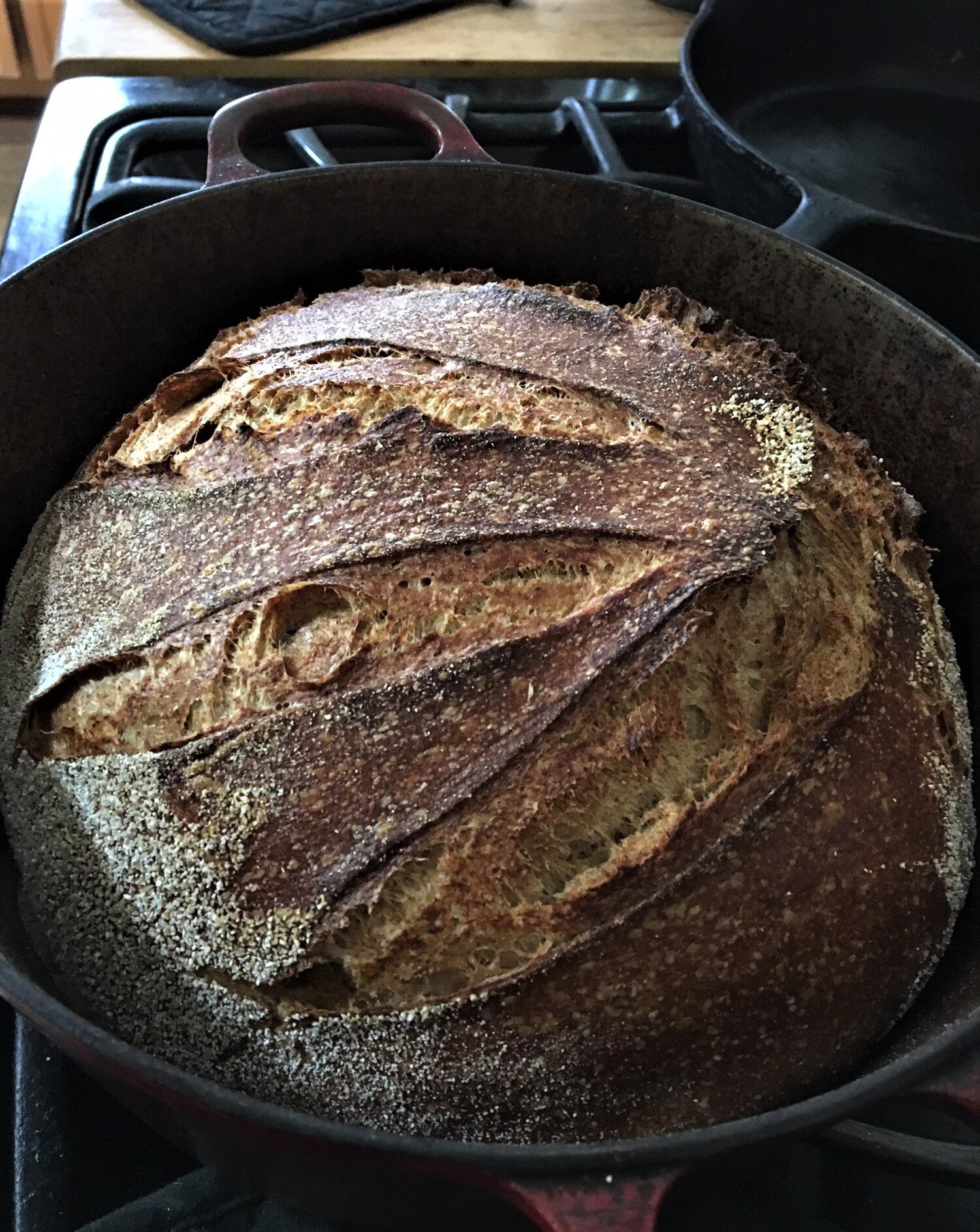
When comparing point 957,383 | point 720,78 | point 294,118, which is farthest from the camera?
point 720,78

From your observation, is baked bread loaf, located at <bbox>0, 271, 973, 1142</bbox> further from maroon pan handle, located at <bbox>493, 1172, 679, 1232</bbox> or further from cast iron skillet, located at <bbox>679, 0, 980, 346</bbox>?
cast iron skillet, located at <bbox>679, 0, 980, 346</bbox>

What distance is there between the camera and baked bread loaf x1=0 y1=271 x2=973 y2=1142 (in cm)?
71

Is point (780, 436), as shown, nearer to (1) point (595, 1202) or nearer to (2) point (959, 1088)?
(2) point (959, 1088)

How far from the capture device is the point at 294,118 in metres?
1.18

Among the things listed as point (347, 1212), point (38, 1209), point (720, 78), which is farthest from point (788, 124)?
point (38, 1209)

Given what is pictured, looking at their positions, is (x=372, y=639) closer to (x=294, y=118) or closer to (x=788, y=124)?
(x=294, y=118)

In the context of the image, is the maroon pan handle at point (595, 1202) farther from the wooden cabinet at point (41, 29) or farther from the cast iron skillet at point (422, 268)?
the wooden cabinet at point (41, 29)

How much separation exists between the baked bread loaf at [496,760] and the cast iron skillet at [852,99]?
666 millimetres

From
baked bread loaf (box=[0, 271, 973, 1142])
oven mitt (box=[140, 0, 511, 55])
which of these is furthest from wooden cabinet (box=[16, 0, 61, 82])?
baked bread loaf (box=[0, 271, 973, 1142])

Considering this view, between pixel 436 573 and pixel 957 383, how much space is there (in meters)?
0.63

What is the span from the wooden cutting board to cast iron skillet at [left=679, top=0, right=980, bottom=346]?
0.74 feet

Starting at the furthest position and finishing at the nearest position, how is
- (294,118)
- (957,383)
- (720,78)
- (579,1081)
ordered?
(720,78) → (294,118) → (957,383) → (579,1081)

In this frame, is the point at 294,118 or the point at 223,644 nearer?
the point at 223,644

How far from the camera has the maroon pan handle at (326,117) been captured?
113cm
